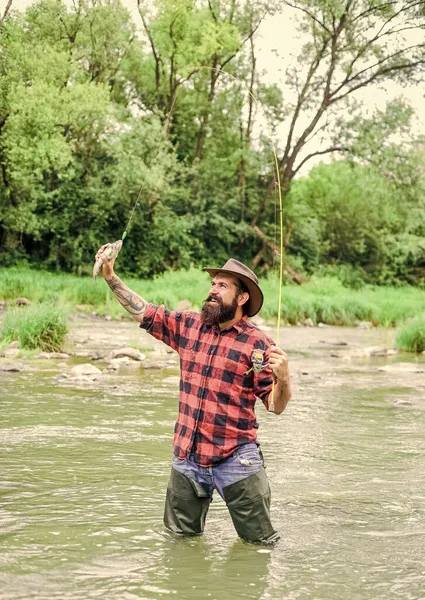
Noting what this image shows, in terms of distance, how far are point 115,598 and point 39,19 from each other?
33.0 m

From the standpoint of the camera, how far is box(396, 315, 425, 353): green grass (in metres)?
17.1

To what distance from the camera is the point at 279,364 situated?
13.8 ft

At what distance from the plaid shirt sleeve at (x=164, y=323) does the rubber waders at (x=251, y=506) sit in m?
0.84

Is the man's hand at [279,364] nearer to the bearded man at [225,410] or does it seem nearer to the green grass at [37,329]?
the bearded man at [225,410]

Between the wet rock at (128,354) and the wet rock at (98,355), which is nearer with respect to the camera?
the wet rock at (98,355)

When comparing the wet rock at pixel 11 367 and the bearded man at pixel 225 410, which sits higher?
the bearded man at pixel 225 410

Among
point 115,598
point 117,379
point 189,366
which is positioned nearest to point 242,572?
point 115,598

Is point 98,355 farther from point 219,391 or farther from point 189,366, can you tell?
point 219,391

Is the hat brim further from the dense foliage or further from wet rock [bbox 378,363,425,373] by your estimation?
the dense foliage

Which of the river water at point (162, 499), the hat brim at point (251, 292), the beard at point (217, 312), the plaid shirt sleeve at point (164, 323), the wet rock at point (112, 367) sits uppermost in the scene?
the hat brim at point (251, 292)

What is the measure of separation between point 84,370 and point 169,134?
27.1 metres

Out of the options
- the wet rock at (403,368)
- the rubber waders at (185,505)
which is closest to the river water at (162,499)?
the rubber waders at (185,505)

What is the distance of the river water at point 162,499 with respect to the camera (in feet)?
13.9

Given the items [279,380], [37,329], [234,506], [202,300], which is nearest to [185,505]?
[234,506]
